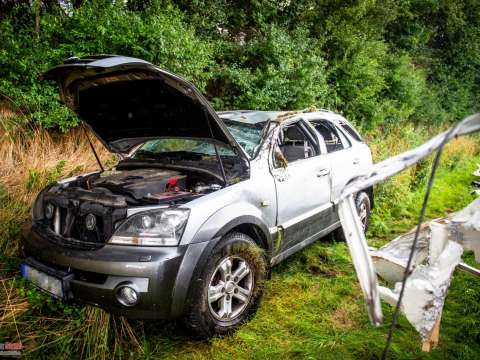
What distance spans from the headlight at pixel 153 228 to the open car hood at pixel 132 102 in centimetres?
82

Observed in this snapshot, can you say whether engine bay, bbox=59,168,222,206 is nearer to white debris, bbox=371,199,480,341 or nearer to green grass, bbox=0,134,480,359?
green grass, bbox=0,134,480,359

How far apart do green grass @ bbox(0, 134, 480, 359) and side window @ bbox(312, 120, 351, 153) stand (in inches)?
61.0

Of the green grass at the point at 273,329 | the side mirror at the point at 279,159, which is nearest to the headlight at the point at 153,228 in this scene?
the green grass at the point at 273,329

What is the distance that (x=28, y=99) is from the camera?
15.5ft

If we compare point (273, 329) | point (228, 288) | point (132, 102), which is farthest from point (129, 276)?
Answer: point (132, 102)

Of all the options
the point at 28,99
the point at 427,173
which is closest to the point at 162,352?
the point at 28,99

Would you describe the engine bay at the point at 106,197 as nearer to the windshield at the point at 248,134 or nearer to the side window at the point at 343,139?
the windshield at the point at 248,134

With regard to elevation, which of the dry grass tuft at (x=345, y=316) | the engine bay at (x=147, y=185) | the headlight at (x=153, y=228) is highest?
the engine bay at (x=147, y=185)

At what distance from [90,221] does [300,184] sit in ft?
6.21

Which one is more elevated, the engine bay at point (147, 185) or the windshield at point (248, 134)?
the windshield at point (248, 134)

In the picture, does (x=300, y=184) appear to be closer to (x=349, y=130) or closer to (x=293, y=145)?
(x=293, y=145)

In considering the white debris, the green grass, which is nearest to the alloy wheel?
the green grass

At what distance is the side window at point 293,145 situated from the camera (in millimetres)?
3468

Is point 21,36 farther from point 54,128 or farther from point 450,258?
point 450,258
